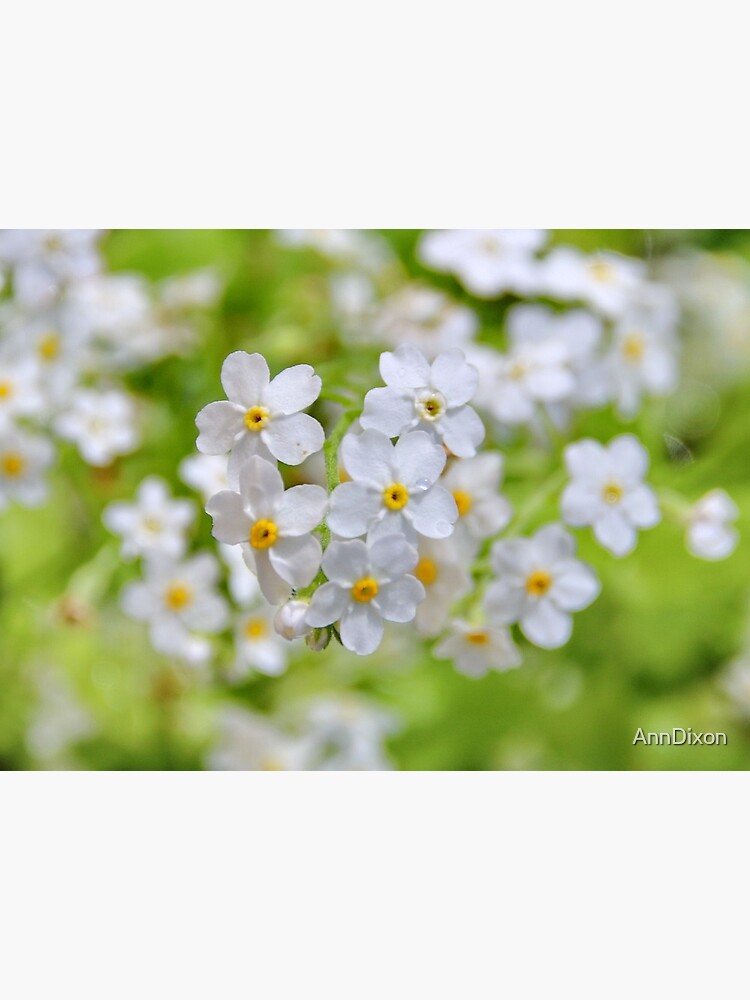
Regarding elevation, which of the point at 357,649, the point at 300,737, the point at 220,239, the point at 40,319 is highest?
the point at 220,239

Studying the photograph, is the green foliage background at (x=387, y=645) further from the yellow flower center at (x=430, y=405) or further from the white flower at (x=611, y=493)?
the yellow flower center at (x=430, y=405)

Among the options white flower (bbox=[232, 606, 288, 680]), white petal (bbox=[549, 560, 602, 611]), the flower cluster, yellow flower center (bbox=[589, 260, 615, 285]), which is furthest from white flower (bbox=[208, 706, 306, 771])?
yellow flower center (bbox=[589, 260, 615, 285])

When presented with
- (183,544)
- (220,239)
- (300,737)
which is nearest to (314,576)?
(183,544)

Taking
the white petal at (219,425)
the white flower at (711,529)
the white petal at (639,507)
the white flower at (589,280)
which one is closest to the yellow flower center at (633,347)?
the white flower at (589,280)

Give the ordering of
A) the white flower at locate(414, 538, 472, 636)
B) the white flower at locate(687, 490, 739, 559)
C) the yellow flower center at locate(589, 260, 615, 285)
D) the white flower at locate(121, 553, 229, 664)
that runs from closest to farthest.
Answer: the white flower at locate(414, 538, 472, 636), the white flower at locate(687, 490, 739, 559), the white flower at locate(121, 553, 229, 664), the yellow flower center at locate(589, 260, 615, 285)

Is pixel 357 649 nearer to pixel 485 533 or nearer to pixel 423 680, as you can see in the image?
pixel 485 533

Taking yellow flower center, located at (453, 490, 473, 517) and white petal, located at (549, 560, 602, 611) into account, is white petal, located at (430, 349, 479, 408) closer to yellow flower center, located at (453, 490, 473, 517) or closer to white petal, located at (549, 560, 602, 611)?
yellow flower center, located at (453, 490, 473, 517)
